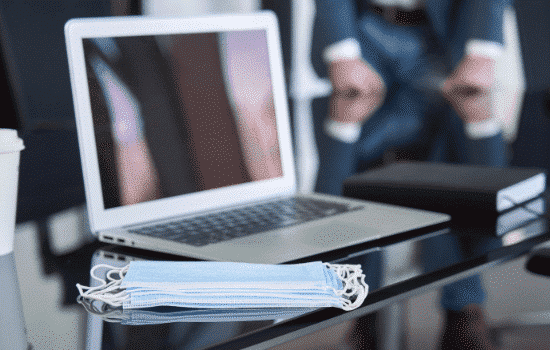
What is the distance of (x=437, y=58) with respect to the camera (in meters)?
2.82

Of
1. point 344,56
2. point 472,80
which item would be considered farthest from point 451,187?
point 472,80

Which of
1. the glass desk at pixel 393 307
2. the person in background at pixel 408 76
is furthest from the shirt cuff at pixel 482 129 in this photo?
the glass desk at pixel 393 307

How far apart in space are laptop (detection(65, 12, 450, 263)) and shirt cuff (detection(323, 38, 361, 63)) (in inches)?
59.4

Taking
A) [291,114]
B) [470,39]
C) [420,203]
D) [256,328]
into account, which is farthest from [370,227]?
[470,39]

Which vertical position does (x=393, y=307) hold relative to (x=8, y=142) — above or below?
below

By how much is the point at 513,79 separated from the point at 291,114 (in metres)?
1.75

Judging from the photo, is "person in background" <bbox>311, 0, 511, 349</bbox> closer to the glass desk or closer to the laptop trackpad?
the glass desk

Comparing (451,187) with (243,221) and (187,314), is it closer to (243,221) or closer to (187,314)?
(243,221)

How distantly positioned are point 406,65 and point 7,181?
240cm

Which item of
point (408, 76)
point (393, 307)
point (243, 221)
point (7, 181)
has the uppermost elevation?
point (7, 181)

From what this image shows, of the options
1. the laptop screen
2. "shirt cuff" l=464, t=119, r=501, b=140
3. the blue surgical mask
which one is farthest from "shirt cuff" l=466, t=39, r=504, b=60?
the blue surgical mask

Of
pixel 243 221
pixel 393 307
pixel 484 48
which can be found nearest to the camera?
pixel 243 221

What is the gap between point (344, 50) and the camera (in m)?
2.48

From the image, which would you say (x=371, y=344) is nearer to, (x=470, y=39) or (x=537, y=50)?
(x=470, y=39)
